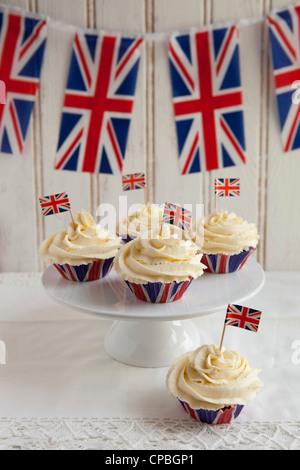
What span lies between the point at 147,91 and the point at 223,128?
14.0 inches

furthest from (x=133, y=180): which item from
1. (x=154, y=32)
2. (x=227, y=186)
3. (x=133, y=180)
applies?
(x=154, y=32)

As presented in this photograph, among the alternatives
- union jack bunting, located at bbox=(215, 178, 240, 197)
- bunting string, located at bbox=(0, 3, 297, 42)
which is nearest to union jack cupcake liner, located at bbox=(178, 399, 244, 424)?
union jack bunting, located at bbox=(215, 178, 240, 197)

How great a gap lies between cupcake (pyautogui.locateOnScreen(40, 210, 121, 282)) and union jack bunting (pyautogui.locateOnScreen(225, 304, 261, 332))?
408 mm

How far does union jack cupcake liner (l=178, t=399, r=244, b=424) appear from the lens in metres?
1.18

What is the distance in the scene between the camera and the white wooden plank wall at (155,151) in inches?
88.3

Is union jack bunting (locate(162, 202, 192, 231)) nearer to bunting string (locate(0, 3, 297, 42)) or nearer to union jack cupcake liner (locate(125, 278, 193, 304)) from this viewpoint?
union jack cupcake liner (locate(125, 278, 193, 304))

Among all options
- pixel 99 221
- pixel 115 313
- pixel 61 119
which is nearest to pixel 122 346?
pixel 115 313

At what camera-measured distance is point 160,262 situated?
1.37m

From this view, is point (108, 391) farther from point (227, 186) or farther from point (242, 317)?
point (227, 186)

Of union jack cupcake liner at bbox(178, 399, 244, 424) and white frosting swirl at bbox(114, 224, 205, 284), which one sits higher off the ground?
white frosting swirl at bbox(114, 224, 205, 284)

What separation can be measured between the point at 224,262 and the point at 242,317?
1.09 ft

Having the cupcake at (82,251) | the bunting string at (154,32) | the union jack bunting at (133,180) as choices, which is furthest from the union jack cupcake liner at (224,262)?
the bunting string at (154,32)

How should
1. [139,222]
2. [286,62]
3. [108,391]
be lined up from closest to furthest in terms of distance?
[108,391] → [139,222] → [286,62]
